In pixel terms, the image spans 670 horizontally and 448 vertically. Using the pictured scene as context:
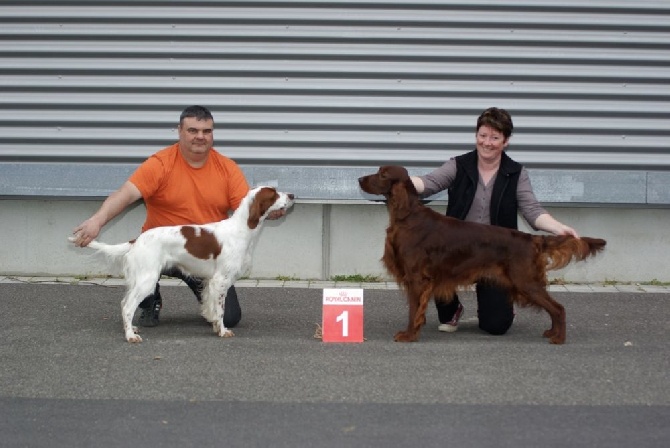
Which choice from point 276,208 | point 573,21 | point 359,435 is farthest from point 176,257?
point 573,21

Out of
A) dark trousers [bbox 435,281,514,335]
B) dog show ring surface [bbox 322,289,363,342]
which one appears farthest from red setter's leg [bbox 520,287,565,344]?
dog show ring surface [bbox 322,289,363,342]

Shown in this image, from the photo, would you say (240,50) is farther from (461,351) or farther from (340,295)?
(461,351)

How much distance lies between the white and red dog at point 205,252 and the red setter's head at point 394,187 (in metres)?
0.51

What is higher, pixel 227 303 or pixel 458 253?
pixel 458 253

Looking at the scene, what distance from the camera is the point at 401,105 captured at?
9.54 meters

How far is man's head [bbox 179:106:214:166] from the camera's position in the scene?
22.9 feet

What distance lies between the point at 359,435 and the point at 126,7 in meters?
5.73

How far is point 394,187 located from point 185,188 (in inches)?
54.0

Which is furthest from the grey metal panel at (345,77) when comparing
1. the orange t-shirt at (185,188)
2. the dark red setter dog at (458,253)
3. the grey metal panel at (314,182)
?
the dark red setter dog at (458,253)

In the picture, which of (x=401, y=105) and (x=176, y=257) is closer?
(x=176, y=257)

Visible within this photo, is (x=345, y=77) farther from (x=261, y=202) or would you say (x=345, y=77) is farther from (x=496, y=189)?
(x=261, y=202)

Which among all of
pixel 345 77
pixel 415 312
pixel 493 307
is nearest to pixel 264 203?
pixel 415 312

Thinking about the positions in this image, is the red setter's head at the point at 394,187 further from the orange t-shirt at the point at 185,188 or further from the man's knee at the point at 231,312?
the man's knee at the point at 231,312

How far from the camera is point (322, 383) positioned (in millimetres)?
5691
